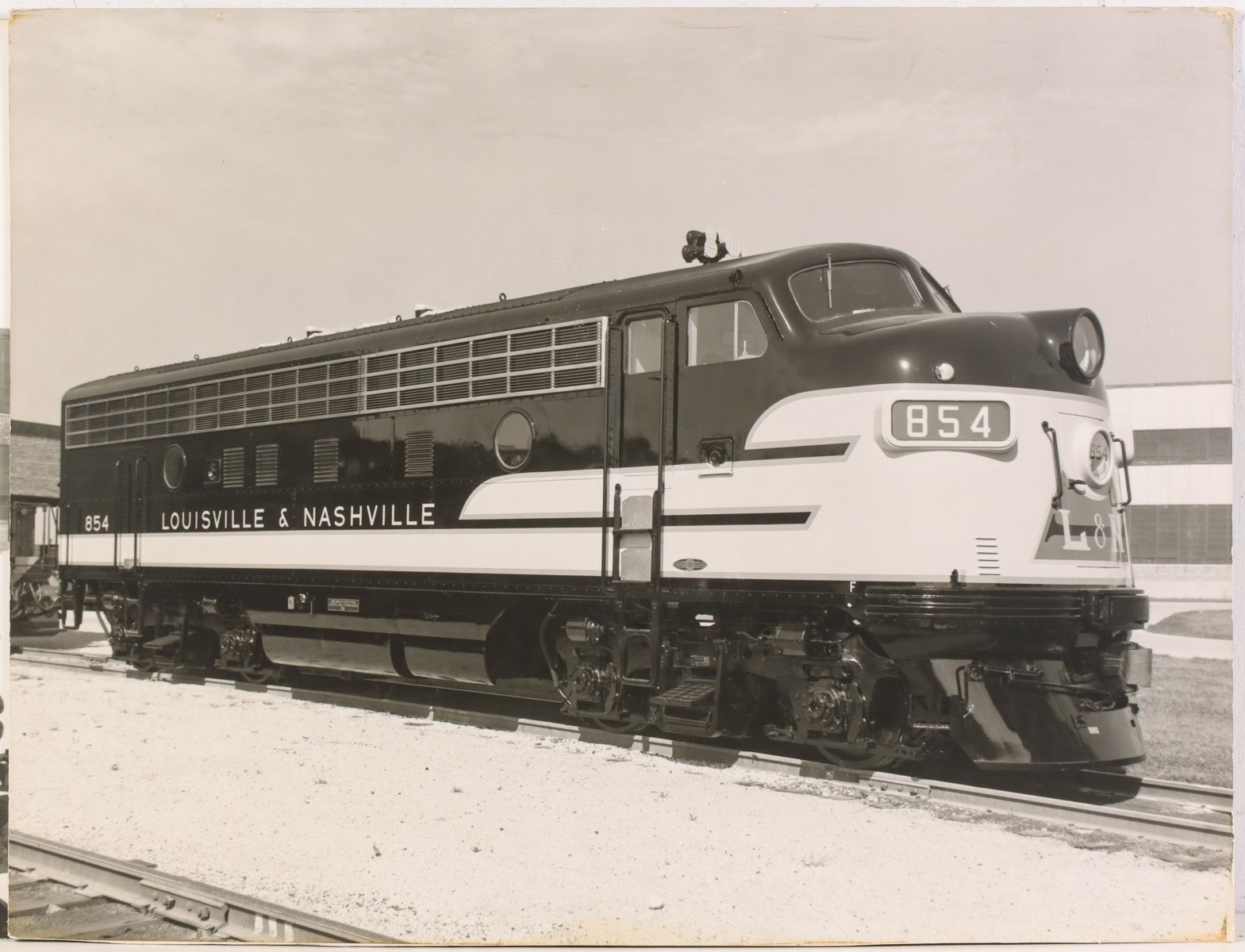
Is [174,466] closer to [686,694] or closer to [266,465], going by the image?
[266,465]

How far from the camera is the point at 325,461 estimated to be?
11141mm

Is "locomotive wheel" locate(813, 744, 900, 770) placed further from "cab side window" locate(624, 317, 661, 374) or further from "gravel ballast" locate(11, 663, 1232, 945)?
"cab side window" locate(624, 317, 661, 374)

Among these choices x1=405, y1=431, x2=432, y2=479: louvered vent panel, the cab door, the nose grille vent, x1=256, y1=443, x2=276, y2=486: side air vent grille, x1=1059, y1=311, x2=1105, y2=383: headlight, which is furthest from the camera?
x1=256, y1=443, x2=276, y2=486: side air vent grille

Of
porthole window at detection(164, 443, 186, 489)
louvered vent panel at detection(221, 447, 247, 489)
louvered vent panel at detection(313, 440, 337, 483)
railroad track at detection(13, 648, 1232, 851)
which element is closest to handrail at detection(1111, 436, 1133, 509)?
railroad track at detection(13, 648, 1232, 851)

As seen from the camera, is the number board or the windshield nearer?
the number board

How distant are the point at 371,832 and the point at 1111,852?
4.60m

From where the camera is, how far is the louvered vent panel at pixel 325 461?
36.2 feet

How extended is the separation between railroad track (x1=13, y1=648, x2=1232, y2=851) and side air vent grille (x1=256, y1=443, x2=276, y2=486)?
3792mm

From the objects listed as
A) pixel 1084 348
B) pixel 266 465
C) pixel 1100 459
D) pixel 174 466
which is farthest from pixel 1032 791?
pixel 174 466

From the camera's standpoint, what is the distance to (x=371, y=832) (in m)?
7.20

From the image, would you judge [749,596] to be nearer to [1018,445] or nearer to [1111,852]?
[1018,445]

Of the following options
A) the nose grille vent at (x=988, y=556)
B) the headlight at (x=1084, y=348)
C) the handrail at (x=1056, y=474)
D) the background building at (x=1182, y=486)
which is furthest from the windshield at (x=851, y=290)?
the nose grille vent at (x=988, y=556)

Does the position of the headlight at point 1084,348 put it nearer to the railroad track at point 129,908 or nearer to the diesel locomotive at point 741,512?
the diesel locomotive at point 741,512

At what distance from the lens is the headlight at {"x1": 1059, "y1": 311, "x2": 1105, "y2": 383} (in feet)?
24.2
